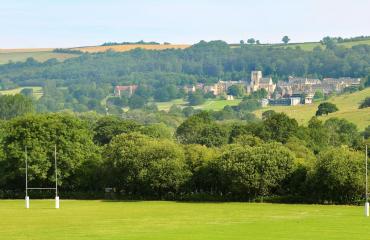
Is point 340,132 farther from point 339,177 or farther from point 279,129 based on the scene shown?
point 339,177

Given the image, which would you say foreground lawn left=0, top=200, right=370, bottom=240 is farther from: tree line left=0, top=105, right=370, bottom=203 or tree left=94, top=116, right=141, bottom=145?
tree left=94, top=116, right=141, bottom=145

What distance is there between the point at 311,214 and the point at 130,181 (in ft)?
109

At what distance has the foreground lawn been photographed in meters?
53.4

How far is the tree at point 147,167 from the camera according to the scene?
9838 centimetres

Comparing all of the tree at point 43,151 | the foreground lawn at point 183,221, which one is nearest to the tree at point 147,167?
the tree at point 43,151

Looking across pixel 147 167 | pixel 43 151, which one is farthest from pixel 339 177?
pixel 43 151

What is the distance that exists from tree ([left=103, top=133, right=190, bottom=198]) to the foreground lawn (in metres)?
8.09

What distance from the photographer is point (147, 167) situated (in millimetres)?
100188

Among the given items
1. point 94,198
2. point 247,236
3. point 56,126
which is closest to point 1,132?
point 56,126

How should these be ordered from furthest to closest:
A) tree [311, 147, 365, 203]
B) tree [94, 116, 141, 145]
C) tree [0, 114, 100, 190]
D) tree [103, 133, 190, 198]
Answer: tree [94, 116, 141, 145]
tree [0, 114, 100, 190]
tree [103, 133, 190, 198]
tree [311, 147, 365, 203]

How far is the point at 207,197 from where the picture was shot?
96.1 meters

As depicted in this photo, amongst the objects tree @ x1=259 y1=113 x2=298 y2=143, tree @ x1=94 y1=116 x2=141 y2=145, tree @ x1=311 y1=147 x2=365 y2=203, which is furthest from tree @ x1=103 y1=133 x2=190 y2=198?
tree @ x1=94 y1=116 x2=141 y2=145

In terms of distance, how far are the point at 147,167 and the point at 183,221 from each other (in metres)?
35.5

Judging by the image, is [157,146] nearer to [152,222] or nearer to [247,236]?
[152,222]
